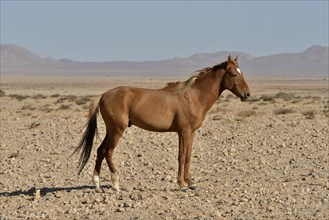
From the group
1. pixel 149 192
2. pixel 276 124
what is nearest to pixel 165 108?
pixel 149 192

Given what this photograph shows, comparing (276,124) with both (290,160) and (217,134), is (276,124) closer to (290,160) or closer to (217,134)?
(217,134)

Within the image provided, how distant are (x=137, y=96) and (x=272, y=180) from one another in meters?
2.91

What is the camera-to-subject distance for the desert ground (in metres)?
9.27

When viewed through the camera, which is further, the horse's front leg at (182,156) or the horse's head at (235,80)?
the horse's head at (235,80)

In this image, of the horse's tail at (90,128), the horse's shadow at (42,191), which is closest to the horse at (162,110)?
the horse's tail at (90,128)

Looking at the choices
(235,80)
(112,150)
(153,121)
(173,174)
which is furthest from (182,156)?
(173,174)

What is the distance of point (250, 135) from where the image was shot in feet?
54.6

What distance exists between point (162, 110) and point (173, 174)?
→ 216cm

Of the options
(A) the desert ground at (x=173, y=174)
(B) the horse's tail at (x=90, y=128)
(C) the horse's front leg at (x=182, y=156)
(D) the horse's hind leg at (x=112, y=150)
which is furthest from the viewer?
(B) the horse's tail at (x=90, y=128)

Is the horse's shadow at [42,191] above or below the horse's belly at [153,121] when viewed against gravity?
below

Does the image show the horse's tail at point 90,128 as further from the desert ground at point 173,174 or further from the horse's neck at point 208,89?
the horse's neck at point 208,89

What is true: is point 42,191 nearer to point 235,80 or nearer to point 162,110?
point 162,110

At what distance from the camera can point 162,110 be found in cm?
1062

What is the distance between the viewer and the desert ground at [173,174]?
30.4 feet
